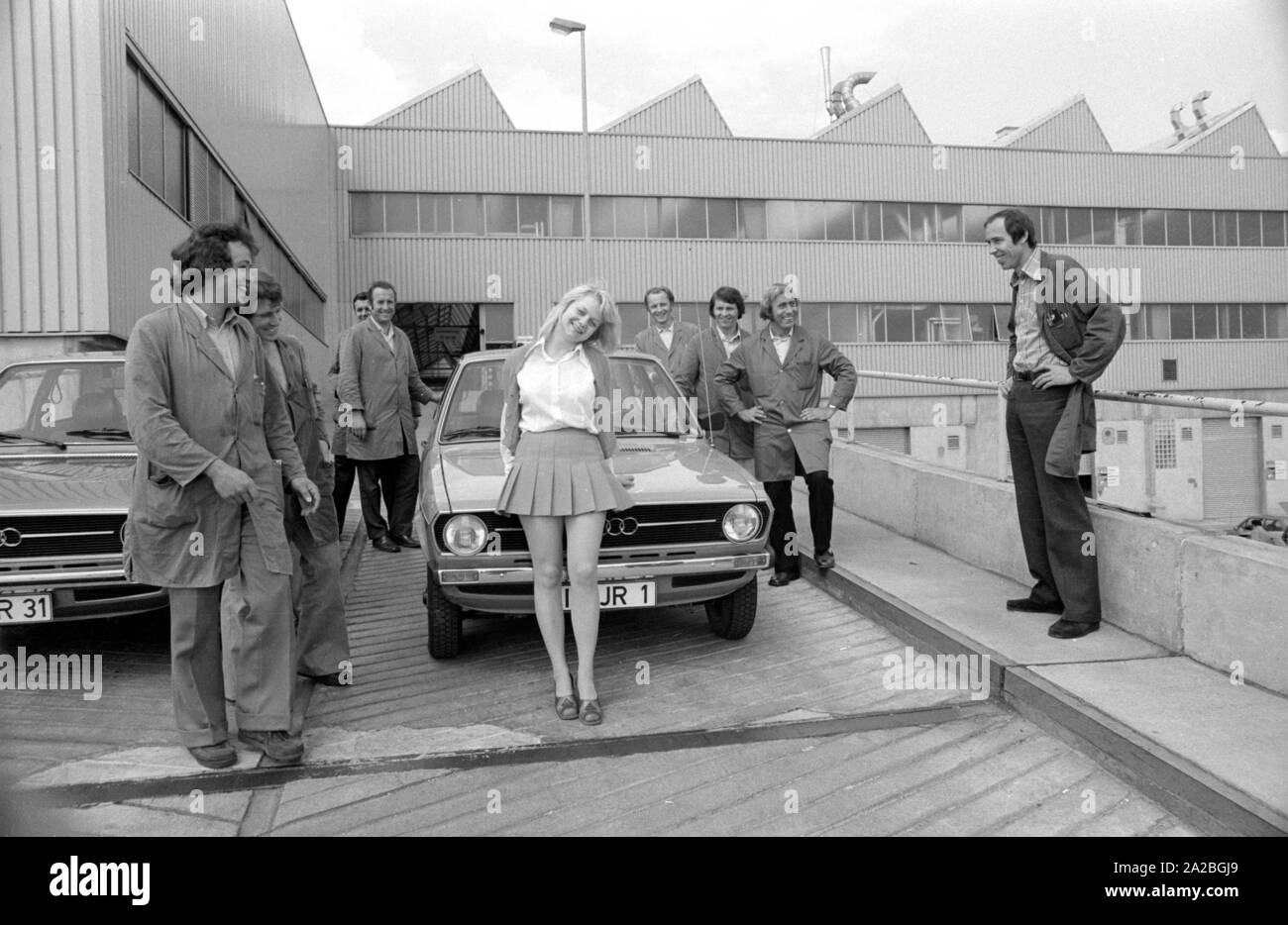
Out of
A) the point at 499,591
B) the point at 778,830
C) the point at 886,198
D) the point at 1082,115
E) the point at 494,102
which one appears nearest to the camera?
the point at 778,830

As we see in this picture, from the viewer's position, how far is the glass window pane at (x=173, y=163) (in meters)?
11.6

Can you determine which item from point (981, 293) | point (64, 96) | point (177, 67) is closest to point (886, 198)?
point (981, 293)

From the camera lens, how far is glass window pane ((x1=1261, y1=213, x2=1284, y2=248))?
117ft

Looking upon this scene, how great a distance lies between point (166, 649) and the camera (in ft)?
17.7

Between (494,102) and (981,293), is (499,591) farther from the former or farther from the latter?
(981,293)

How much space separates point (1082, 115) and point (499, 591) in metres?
36.2

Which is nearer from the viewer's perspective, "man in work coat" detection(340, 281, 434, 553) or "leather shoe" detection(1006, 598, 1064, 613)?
"leather shoe" detection(1006, 598, 1064, 613)

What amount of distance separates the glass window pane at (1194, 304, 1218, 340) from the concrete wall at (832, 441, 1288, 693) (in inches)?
1327

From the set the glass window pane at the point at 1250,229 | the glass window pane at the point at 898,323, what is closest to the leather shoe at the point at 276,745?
the glass window pane at the point at 898,323

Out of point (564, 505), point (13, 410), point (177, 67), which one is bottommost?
point (564, 505)

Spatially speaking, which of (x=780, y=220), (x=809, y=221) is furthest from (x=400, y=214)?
(x=809, y=221)

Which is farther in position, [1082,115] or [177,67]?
[1082,115]

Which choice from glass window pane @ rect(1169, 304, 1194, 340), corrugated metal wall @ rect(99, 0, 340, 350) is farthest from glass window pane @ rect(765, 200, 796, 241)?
glass window pane @ rect(1169, 304, 1194, 340)

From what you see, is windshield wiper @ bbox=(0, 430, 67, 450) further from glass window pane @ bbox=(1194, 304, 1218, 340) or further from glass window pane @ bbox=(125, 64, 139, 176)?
glass window pane @ bbox=(1194, 304, 1218, 340)
